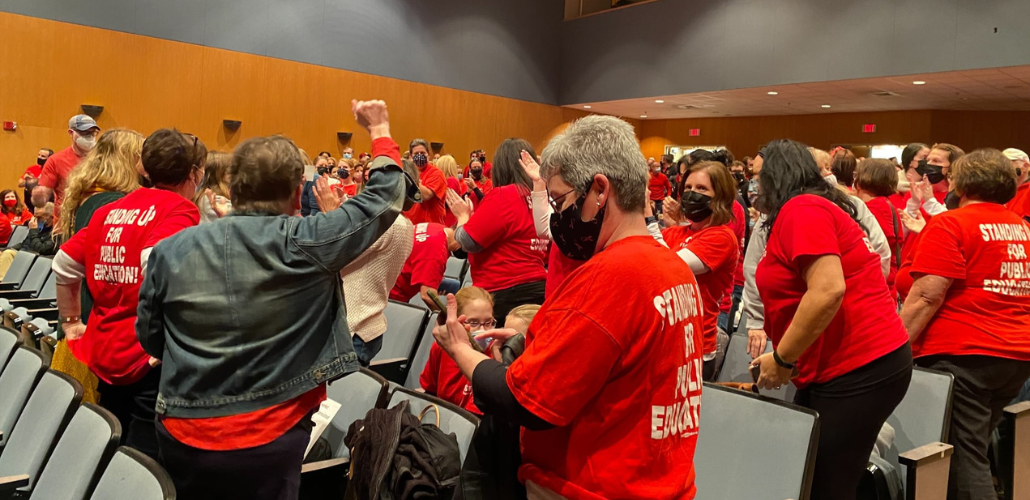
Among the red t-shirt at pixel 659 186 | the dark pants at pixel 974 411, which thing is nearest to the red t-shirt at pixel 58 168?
the dark pants at pixel 974 411

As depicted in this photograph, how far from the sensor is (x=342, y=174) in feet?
27.1

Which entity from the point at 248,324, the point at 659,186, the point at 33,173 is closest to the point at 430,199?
the point at 248,324

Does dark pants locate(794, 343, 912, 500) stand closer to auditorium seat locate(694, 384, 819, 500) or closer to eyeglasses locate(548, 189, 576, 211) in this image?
auditorium seat locate(694, 384, 819, 500)

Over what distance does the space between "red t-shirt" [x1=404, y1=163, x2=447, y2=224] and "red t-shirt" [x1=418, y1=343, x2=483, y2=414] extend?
221 centimetres

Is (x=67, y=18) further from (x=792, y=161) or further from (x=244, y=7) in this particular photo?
(x=792, y=161)

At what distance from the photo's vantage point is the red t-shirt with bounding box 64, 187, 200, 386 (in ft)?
7.93

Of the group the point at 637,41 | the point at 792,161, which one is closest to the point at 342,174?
the point at 792,161

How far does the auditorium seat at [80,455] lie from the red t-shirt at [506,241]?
6.57 feet

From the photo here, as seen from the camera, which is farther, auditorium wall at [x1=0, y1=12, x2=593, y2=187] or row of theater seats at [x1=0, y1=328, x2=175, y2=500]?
auditorium wall at [x1=0, y1=12, x2=593, y2=187]

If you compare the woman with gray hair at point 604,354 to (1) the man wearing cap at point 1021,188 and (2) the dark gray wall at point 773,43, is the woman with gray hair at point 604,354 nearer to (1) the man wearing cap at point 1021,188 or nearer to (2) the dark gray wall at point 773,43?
(1) the man wearing cap at point 1021,188

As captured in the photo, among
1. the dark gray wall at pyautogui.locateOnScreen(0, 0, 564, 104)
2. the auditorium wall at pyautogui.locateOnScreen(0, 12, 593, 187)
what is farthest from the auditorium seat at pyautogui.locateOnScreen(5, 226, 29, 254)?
the dark gray wall at pyautogui.locateOnScreen(0, 0, 564, 104)

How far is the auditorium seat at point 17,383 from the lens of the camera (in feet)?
9.12

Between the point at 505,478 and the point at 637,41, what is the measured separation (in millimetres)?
15448

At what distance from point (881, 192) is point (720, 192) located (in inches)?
78.8
